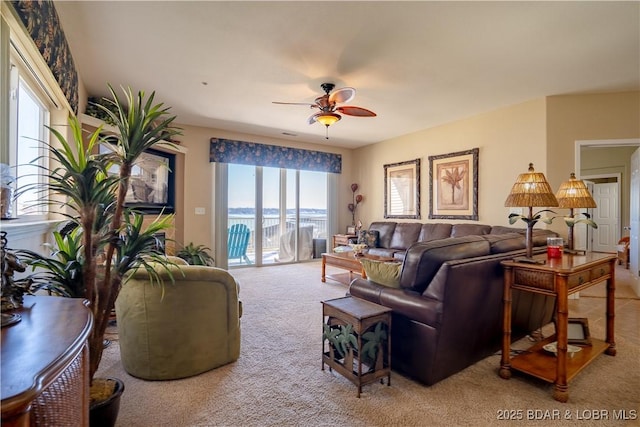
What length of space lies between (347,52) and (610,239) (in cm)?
787

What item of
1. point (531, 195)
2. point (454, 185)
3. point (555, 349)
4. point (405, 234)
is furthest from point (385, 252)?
point (531, 195)

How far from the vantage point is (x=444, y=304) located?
5.91 feet

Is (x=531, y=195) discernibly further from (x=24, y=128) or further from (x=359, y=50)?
(x=24, y=128)

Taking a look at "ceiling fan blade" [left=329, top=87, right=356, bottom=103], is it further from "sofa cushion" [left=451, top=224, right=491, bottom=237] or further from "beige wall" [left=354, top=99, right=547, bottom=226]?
"sofa cushion" [left=451, top=224, right=491, bottom=237]

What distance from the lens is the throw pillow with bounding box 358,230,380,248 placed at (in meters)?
5.79

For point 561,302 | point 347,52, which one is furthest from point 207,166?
point 561,302

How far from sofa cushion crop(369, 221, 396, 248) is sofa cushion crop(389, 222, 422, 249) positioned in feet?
0.29

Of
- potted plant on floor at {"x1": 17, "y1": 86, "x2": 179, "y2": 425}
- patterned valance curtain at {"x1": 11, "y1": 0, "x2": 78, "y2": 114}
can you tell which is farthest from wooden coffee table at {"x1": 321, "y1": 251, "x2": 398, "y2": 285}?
patterned valance curtain at {"x1": 11, "y1": 0, "x2": 78, "y2": 114}

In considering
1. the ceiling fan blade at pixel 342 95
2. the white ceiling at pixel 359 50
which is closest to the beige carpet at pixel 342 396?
the ceiling fan blade at pixel 342 95

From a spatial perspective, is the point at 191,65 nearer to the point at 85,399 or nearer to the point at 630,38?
the point at 85,399

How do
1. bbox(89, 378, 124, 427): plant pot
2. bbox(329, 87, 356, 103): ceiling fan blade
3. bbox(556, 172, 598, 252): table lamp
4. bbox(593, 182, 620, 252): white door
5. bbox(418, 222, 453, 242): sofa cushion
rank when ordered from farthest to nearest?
bbox(593, 182, 620, 252): white door
bbox(418, 222, 453, 242): sofa cushion
bbox(329, 87, 356, 103): ceiling fan blade
bbox(556, 172, 598, 252): table lamp
bbox(89, 378, 124, 427): plant pot

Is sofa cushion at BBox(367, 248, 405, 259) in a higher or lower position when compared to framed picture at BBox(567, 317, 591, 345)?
higher

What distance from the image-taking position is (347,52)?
2.77 meters

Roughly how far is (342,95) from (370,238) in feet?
10.7
